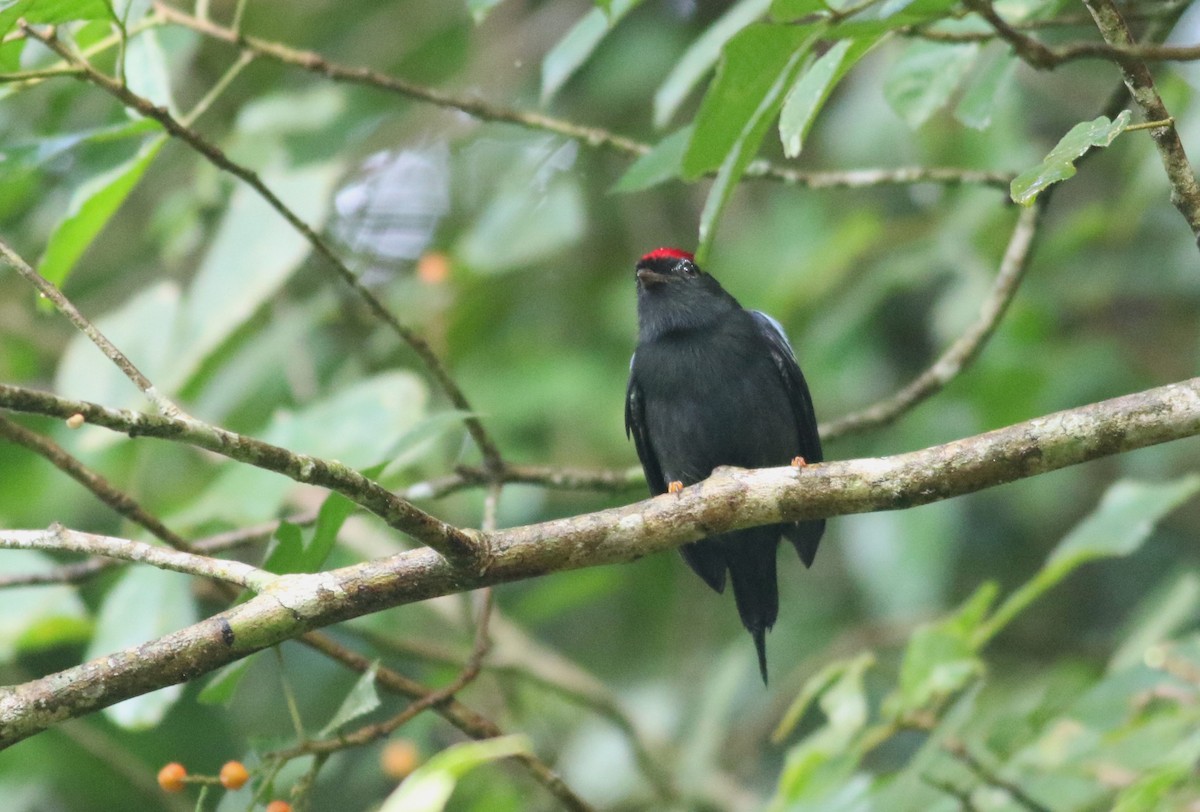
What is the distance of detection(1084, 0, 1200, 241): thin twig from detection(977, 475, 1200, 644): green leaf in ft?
4.88

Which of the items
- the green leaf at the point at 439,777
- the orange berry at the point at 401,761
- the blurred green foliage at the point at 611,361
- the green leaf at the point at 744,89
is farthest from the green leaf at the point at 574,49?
the orange berry at the point at 401,761

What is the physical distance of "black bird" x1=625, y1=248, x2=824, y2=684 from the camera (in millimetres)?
4035

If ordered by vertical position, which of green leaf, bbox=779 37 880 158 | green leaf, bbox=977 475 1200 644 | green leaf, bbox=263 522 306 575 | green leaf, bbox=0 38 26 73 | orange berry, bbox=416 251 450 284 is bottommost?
green leaf, bbox=977 475 1200 644

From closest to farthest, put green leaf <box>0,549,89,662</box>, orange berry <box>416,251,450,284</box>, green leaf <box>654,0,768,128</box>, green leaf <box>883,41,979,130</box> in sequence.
→ 1. green leaf <box>883,41,979,130</box>
2. green leaf <box>654,0,768,128</box>
3. green leaf <box>0,549,89,662</box>
4. orange berry <box>416,251,450,284</box>

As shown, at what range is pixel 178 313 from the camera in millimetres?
4426

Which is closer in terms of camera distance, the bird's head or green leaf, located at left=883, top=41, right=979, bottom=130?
green leaf, located at left=883, top=41, right=979, bottom=130

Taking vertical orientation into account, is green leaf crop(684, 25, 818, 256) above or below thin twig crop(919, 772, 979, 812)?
above

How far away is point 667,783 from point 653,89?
342 centimetres

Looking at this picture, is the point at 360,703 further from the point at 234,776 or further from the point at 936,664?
the point at 936,664

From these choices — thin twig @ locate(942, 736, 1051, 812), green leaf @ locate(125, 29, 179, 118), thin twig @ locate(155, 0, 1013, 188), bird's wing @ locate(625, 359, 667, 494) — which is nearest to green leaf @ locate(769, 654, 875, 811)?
thin twig @ locate(942, 736, 1051, 812)

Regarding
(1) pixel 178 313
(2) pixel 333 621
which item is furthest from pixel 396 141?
(2) pixel 333 621

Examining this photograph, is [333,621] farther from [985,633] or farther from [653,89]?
[653,89]

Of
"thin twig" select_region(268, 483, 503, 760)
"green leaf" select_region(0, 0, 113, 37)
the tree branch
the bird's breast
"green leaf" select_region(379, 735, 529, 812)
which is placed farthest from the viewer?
the bird's breast

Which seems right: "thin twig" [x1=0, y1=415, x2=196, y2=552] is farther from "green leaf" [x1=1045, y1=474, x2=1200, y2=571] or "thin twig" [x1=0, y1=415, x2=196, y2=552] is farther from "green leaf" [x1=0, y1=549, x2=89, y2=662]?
"green leaf" [x1=1045, y1=474, x2=1200, y2=571]
